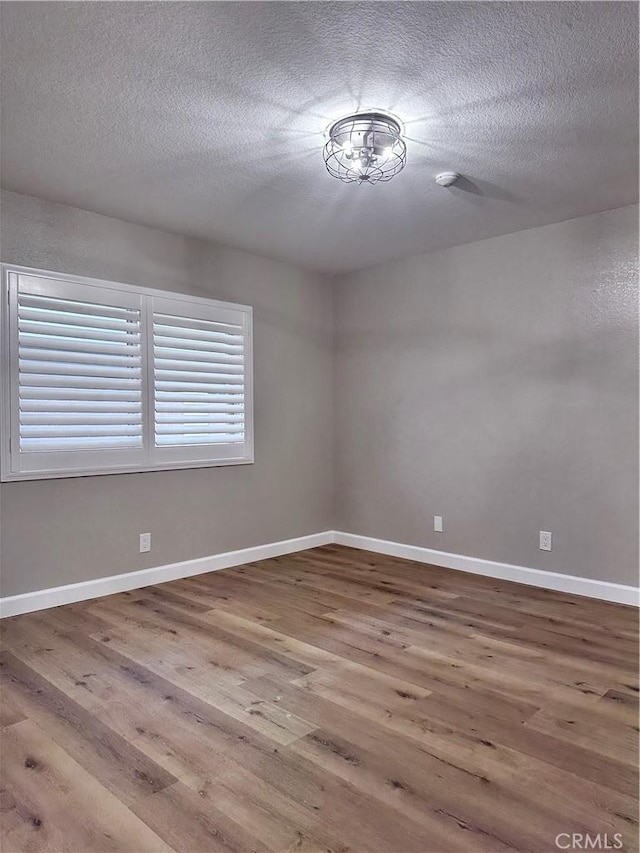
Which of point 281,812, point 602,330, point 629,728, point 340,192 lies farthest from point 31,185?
point 629,728

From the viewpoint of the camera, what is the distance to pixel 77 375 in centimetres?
365

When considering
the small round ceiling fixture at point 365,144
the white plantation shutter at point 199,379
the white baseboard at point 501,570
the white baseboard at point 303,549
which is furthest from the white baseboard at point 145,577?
the small round ceiling fixture at point 365,144

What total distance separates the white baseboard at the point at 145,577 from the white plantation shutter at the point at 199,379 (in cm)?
80

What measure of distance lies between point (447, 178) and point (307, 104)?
105cm

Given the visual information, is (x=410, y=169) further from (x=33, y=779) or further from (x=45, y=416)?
(x=33, y=779)

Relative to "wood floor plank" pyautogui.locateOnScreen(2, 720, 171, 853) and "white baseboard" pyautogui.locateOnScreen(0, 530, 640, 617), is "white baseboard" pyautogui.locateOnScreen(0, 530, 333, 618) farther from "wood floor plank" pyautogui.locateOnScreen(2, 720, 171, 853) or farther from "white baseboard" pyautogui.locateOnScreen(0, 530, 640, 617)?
"wood floor plank" pyautogui.locateOnScreen(2, 720, 171, 853)

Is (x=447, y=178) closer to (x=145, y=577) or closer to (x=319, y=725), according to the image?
(x=319, y=725)

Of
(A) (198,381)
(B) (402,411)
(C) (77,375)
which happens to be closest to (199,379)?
(A) (198,381)

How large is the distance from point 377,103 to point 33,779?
279 cm

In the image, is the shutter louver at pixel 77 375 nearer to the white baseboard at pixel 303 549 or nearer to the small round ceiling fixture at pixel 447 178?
the white baseboard at pixel 303 549

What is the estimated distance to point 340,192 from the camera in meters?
3.38

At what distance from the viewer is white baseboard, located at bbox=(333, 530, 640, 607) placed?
371cm

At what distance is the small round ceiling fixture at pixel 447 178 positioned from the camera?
10.4 ft

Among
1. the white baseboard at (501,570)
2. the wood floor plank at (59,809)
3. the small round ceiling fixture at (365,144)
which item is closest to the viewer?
the wood floor plank at (59,809)
